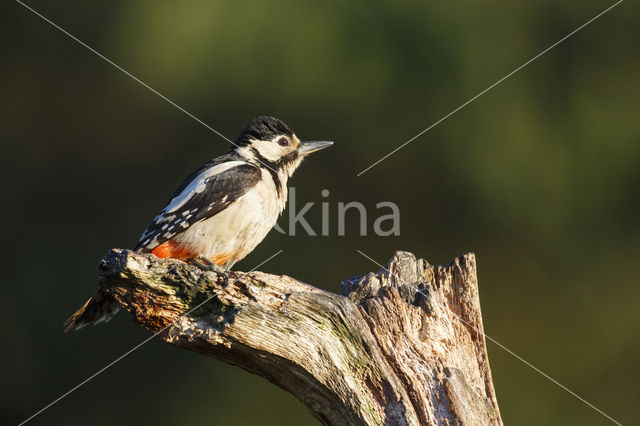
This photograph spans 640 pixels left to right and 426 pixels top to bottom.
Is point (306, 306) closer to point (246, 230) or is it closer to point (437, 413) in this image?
point (437, 413)

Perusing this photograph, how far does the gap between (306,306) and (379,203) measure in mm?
5040

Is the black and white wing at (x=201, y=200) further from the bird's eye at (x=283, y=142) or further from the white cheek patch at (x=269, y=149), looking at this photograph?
the bird's eye at (x=283, y=142)

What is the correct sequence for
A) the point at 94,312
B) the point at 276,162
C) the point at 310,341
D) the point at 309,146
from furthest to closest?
the point at 309,146, the point at 276,162, the point at 94,312, the point at 310,341

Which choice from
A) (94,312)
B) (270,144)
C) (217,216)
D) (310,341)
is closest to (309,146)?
(270,144)

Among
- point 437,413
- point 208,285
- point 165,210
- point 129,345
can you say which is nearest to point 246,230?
point 165,210

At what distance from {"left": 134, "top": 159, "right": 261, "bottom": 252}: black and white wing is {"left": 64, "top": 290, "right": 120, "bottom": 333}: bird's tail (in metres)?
0.66

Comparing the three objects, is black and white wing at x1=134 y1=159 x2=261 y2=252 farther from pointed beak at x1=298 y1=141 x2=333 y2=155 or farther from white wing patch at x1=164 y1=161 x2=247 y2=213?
pointed beak at x1=298 y1=141 x2=333 y2=155

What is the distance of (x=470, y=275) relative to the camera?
13.1ft

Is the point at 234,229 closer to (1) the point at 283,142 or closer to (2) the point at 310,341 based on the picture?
(1) the point at 283,142

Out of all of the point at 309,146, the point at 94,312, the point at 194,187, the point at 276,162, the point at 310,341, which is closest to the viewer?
the point at 310,341

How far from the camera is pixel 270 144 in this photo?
19.5ft

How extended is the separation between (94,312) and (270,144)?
84.5 inches

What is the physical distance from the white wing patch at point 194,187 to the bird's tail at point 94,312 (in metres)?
0.83

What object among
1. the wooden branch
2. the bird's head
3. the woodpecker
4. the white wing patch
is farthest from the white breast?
the wooden branch
